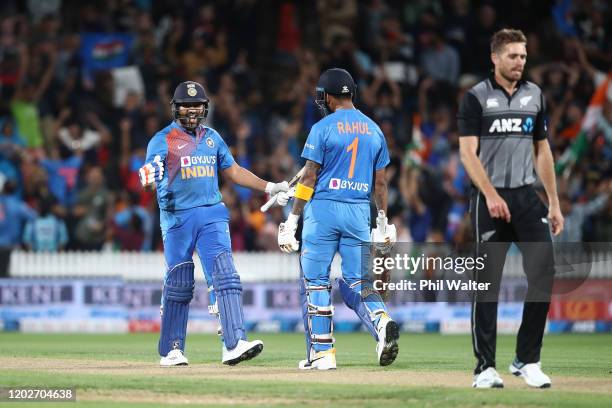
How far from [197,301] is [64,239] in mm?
2637

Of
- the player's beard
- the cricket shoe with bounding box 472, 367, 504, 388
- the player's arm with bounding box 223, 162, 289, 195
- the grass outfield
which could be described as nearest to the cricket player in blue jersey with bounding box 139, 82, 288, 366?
the player's arm with bounding box 223, 162, 289, 195

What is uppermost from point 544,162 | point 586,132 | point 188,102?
point 188,102

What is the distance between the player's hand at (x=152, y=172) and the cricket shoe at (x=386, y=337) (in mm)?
2485

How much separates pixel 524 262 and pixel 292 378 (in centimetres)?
225

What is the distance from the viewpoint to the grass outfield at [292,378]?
9.44 m

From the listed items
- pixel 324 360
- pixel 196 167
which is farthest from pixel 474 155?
pixel 196 167

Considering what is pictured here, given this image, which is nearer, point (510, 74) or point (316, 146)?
point (510, 74)

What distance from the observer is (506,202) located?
10.0m

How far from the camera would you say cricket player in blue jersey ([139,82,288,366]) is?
1237 centimetres

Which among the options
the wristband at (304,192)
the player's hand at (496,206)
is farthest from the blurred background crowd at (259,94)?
the player's hand at (496,206)

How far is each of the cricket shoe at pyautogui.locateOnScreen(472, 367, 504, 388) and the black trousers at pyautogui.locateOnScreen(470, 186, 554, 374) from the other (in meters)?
0.04

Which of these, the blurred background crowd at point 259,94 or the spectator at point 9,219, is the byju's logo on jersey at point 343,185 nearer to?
the blurred background crowd at point 259,94

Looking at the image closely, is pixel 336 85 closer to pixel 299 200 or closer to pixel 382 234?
pixel 299 200

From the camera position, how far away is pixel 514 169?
10055 mm
